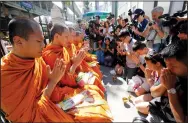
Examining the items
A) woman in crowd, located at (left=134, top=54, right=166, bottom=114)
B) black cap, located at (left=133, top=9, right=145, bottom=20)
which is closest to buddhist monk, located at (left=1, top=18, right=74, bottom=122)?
woman in crowd, located at (left=134, top=54, right=166, bottom=114)

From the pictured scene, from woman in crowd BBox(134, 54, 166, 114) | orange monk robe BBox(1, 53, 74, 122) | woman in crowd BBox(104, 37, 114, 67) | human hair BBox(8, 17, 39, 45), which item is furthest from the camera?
woman in crowd BBox(104, 37, 114, 67)

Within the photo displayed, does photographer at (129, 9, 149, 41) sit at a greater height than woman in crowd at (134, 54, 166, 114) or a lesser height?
greater

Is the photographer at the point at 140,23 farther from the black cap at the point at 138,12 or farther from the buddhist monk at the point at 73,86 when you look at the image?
the buddhist monk at the point at 73,86

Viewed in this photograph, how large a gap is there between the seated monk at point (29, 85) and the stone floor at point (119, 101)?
2.15 feet

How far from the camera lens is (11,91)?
4.12ft

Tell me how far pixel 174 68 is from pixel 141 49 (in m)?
1.43

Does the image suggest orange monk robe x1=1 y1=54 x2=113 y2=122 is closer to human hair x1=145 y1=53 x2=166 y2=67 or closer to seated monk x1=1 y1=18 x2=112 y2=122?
seated monk x1=1 y1=18 x2=112 y2=122

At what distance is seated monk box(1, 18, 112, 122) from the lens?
1.27 meters

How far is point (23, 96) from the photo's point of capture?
1.31 meters

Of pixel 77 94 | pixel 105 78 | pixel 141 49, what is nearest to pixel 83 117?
pixel 77 94

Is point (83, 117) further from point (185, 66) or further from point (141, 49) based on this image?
point (141, 49)

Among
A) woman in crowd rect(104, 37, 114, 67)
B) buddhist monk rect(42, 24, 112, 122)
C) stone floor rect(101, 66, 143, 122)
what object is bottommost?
stone floor rect(101, 66, 143, 122)

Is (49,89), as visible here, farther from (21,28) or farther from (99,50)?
(99,50)

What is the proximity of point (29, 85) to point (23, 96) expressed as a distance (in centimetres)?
11
